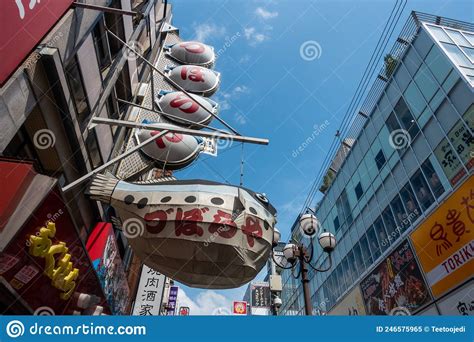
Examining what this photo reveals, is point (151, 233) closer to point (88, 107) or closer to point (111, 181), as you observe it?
point (111, 181)

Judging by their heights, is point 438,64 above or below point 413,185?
above

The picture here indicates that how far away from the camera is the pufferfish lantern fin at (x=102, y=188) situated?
6777mm

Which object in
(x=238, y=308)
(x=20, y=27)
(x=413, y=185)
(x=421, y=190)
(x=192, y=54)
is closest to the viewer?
(x=20, y=27)

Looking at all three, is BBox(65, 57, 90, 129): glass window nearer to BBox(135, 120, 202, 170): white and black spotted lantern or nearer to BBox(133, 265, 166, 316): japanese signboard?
BBox(135, 120, 202, 170): white and black spotted lantern

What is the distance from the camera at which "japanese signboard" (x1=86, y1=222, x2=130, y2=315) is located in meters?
8.24

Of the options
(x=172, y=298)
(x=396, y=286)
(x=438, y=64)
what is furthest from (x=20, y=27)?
(x=172, y=298)

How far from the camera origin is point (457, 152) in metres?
14.0

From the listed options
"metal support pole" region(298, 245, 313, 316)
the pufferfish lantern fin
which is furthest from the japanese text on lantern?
"metal support pole" region(298, 245, 313, 316)

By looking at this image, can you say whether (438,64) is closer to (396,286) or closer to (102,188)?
(396,286)

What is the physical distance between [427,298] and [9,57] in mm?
16436

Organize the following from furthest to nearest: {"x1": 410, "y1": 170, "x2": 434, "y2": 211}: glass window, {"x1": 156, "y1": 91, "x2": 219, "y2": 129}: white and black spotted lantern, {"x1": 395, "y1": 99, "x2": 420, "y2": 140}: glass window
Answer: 1. {"x1": 395, "y1": 99, "x2": 420, "y2": 140}: glass window
2. {"x1": 410, "y1": 170, "x2": 434, "y2": 211}: glass window
3. {"x1": 156, "y1": 91, "x2": 219, "y2": 129}: white and black spotted lantern

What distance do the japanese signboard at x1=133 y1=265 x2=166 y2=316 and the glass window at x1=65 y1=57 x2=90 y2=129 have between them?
8.76 meters

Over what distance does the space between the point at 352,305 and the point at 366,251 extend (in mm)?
3651

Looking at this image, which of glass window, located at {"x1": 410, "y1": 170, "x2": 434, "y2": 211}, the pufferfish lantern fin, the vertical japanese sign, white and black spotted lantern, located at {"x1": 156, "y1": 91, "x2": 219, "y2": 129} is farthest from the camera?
the vertical japanese sign
